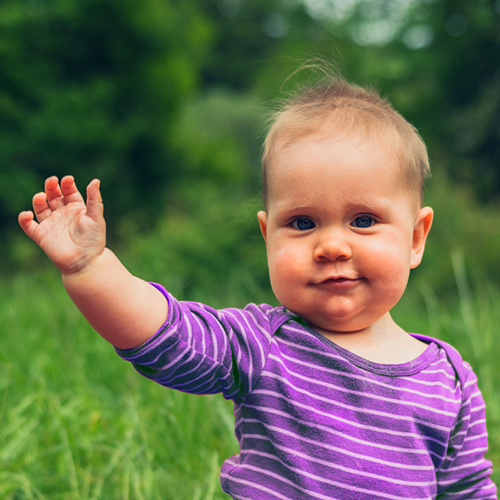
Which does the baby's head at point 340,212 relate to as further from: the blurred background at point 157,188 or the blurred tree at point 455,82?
the blurred tree at point 455,82

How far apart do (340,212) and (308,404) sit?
0.41m

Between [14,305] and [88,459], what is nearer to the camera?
[88,459]

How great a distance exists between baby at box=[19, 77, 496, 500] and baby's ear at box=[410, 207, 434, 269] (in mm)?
94

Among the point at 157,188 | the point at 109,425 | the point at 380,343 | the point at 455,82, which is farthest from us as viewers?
the point at 157,188

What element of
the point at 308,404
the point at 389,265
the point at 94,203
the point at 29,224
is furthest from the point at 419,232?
the point at 29,224

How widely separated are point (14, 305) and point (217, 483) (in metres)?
3.80

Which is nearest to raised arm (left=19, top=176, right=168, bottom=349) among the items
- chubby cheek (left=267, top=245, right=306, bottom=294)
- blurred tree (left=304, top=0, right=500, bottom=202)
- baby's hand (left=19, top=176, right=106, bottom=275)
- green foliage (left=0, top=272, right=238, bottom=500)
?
baby's hand (left=19, top=176, right=106, bottom=275)

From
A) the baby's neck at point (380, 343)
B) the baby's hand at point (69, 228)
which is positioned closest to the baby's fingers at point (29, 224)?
the baby's hand at point (69, 228)

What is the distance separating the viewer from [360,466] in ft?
3.51

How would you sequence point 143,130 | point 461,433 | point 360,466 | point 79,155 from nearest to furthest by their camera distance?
point 360,466
point 461,433
point 79,155
point 143,130

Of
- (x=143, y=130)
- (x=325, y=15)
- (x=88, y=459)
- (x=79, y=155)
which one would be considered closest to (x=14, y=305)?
(x=88, y=459)

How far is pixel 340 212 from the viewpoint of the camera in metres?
1.12

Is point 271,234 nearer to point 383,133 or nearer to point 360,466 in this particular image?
point 383,133

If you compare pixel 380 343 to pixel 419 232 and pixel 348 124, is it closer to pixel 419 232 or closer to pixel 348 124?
pixel 419 232
